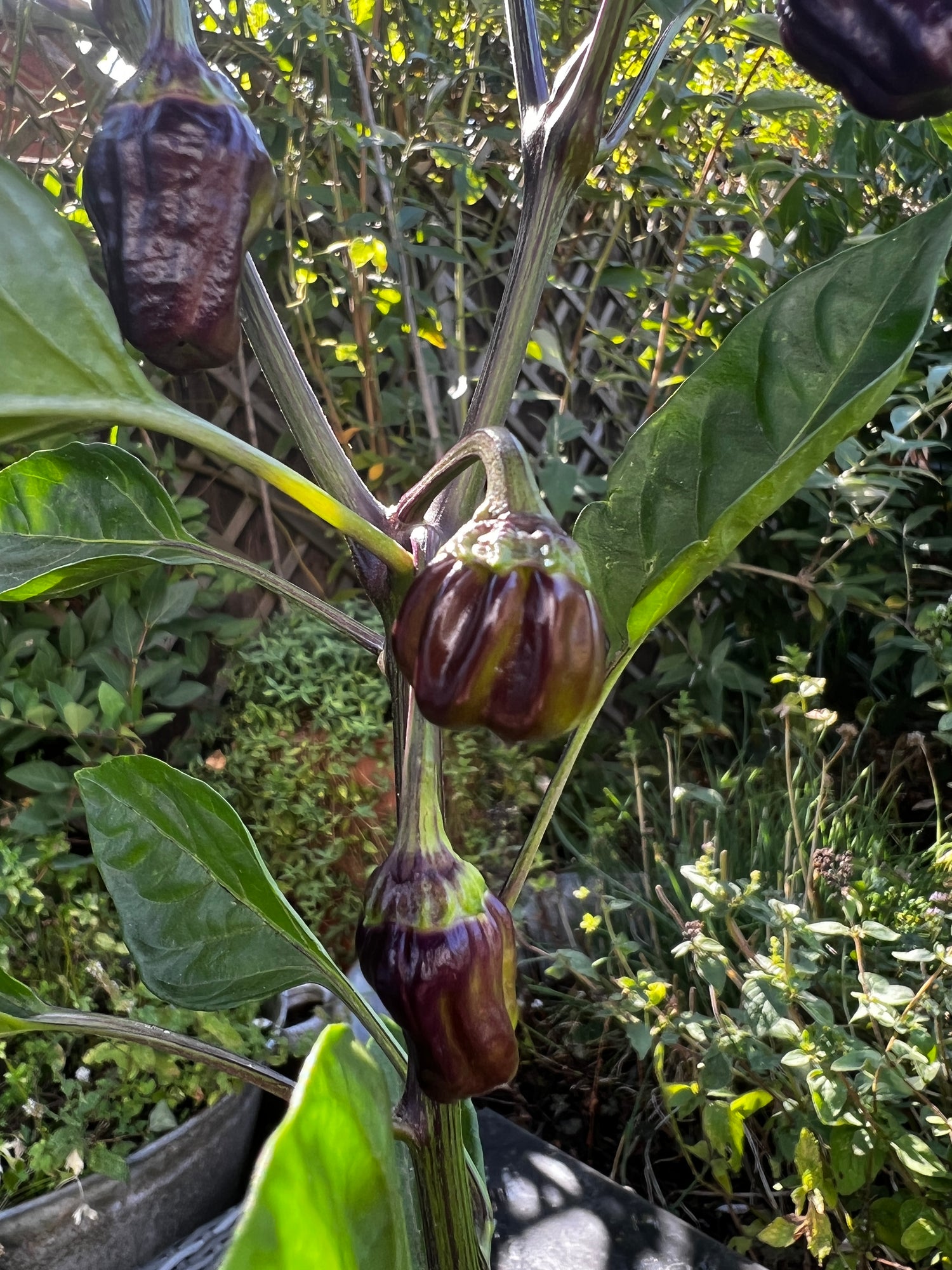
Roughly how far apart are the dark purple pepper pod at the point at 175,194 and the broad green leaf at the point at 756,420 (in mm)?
131

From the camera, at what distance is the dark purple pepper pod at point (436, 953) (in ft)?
0.84

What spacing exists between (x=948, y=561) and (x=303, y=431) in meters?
1.32

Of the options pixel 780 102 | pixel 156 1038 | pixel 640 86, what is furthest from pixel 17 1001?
pixel 780 102

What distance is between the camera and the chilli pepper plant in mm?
199

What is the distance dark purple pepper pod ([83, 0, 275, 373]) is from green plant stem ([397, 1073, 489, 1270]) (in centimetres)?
23

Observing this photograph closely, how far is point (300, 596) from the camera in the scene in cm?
30

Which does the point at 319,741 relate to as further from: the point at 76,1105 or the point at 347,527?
the point at 347,527

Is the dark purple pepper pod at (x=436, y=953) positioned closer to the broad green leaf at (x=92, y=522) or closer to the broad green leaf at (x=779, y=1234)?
the broad green leaf at (x=92, y=522)

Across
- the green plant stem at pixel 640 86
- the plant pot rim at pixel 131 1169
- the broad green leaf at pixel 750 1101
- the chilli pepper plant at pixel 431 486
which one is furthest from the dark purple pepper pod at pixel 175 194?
the plant pot rim at pixel 131 1169

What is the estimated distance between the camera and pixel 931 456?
138cm

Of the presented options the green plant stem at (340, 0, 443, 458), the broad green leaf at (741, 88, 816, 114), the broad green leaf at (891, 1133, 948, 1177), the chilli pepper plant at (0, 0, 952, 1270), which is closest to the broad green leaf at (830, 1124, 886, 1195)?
the broad green leaf at (891, 1133, 948, 1177)

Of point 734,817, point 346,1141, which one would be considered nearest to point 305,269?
point 734,817

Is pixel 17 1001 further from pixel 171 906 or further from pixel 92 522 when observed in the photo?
pixel 92 522

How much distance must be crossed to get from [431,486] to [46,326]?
0.32ft
